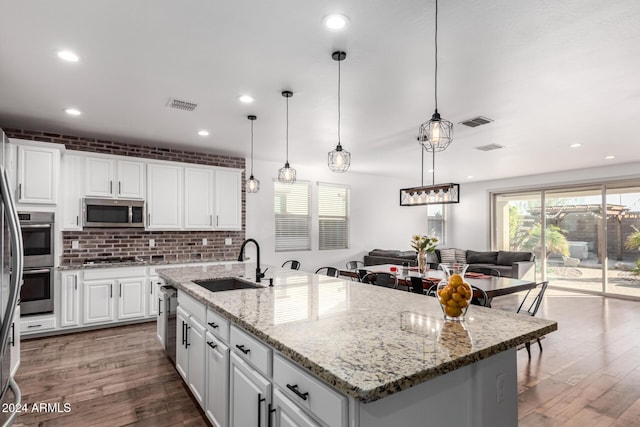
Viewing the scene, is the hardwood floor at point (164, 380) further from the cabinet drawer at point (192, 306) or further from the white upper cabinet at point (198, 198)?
the white upper cabinet at point (198, 198)

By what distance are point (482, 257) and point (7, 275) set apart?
8940mm

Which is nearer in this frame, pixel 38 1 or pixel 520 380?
pixel 38 1

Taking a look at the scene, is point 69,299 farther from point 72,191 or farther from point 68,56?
point 68,56

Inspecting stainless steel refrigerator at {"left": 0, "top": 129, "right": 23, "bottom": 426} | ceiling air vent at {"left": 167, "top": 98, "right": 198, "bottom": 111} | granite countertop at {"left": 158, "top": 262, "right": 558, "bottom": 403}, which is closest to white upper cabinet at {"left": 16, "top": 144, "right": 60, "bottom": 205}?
ceiling air vent at {"left": 167, "top": 98, "right": 198, "bottom": 111}

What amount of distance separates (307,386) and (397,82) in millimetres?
2720

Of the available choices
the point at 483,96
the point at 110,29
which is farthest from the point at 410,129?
the point at 110,29

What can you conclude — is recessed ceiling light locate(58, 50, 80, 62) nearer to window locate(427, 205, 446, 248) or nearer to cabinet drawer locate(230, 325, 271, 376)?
cabinet drawer locate(230, 325, 271, 376)

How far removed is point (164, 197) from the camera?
210 inches

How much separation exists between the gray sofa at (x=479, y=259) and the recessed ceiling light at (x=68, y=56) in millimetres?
5584

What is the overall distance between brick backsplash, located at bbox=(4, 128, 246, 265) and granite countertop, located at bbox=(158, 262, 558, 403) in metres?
3.41

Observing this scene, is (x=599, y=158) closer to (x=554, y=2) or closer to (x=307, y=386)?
(x=554, y=2)

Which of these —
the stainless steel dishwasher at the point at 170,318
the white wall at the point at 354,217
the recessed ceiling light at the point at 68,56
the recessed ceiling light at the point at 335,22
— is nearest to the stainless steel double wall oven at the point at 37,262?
the stainless steel dishwasher at the point at 170,318

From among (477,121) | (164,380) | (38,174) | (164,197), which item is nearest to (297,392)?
(164,380)

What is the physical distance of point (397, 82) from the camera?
3.14 m
